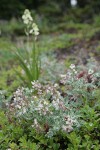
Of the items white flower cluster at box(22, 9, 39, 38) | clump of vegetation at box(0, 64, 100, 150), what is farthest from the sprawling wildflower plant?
white flower cluster at box(22, 9, 39, 38)

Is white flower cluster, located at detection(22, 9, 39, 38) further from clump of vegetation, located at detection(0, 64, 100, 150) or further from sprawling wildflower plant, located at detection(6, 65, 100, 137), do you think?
clump of vegetation, located at detection(0, 64, 100, 150)

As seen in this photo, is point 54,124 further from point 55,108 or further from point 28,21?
point 28,21

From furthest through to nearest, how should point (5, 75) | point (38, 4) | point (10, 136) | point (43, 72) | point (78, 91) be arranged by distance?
point (38, 4) < point (5, 75) < point (43, 72) < point (78, 91) < point (10, 136)

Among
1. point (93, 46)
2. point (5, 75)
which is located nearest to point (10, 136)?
point (5, 75)

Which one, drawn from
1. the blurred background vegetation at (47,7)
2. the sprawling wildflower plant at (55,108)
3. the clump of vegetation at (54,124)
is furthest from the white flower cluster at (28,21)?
the blurred background vegetation at (47,7)

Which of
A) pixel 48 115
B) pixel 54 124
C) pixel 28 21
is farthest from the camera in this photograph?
pixel 28 21

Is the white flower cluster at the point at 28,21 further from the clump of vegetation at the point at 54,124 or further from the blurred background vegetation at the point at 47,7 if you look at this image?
the blurred background vegetation at the point at 47,7

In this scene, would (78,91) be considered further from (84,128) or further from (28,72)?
(28,72)

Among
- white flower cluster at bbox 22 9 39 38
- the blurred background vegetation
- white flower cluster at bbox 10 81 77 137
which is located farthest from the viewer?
the blurred background vegetation

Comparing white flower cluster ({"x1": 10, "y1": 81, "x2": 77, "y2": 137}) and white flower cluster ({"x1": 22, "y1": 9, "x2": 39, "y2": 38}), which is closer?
white flower cluster ({"x1": 10, "y1": 81, "x2": 77, "y2": 137})

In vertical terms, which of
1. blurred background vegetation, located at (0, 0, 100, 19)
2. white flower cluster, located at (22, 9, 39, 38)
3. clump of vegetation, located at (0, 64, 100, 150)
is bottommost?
clump of vegetation, located at (0, 64, 100, 150)

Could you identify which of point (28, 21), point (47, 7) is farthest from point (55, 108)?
point (47, 7)
